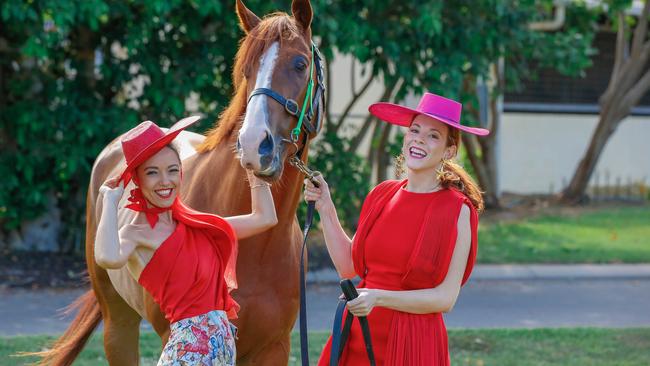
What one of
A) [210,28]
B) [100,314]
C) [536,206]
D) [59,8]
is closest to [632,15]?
A: [536,206]

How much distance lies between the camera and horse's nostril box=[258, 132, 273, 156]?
321cm

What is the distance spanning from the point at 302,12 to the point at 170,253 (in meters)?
1.24

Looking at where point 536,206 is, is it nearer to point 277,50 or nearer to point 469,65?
point 469,65

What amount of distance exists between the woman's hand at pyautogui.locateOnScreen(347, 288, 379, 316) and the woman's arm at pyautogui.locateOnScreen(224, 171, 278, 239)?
65 centimetres

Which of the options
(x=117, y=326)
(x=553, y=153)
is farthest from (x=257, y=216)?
(x=553, y=153)

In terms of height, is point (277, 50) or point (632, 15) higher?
point (632, 15)

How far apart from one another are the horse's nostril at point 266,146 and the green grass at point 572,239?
7634 mm

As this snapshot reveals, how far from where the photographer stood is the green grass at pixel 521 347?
628 centimetres

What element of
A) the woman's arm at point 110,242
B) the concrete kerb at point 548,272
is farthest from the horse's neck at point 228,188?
the concrete kerb at point 548,272

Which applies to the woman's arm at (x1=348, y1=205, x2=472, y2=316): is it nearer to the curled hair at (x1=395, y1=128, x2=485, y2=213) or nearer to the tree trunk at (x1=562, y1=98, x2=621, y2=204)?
the curled hair at (x1=395, y1=128, x2=485, y2=213)

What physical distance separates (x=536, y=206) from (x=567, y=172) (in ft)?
6.89

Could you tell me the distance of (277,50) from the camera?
3.59 meters

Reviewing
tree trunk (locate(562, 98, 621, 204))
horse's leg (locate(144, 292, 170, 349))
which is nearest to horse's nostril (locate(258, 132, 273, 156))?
horse's leg (locate(144, 292, 170, 349))

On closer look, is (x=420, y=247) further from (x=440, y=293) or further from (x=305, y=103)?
(x=305, y=103)
